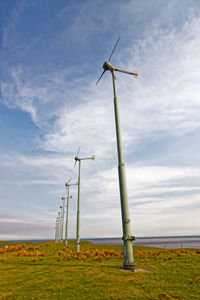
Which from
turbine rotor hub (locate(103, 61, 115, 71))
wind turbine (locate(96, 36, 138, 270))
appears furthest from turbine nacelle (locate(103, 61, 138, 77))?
wind turbine (locate(96, 36, 138, 270))

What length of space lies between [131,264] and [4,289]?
6.34 meters

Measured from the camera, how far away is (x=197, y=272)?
36.9ft

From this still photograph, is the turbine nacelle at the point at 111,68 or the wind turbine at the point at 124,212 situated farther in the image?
the turbine nacelle at the point at 111,68

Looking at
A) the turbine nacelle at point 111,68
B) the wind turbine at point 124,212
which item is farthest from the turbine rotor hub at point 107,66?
the wind turbine at point 124,212


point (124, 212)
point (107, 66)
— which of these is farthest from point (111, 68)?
point (124, 212)

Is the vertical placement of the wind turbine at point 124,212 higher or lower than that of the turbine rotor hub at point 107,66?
lower

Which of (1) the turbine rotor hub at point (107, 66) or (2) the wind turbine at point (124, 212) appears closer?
(2) the wind turbine at point (124, 212)

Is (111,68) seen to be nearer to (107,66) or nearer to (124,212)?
(107,66)

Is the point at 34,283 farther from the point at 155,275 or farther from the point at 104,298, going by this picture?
the point at 155,275

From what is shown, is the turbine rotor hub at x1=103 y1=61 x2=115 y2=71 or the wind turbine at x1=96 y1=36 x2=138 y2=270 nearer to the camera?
the wind turbine at x1=96 y1=36 x2=138 y2=270

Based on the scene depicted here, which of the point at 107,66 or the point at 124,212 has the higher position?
the point at 107,66

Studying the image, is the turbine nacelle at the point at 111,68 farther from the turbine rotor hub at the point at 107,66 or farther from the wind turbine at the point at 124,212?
the wind turbine at the point at 124,212

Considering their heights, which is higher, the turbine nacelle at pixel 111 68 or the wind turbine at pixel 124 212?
the turbine nacelle at pixel 111 68

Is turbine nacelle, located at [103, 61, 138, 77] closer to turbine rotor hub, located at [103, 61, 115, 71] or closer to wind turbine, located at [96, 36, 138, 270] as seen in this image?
turbine rotor hub, located at [103, 61, 115, 71]
